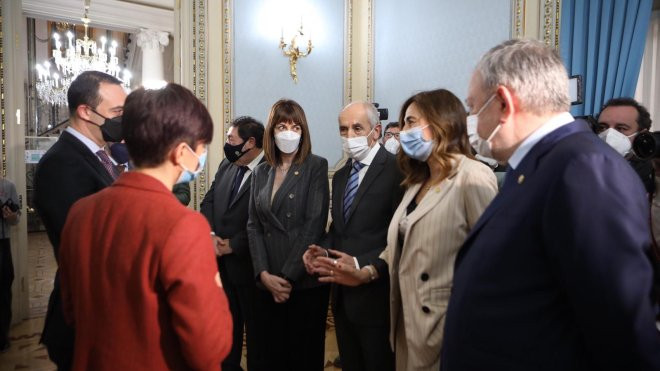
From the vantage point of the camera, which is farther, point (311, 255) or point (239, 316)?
point (239, 316)

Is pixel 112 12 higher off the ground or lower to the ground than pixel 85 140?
higher

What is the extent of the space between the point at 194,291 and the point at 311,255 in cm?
104

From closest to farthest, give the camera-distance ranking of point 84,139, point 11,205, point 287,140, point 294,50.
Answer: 1. point 84,139
2. point 287,140
3. point 11,205
4. point 294,50

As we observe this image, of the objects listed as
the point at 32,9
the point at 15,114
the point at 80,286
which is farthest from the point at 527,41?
the point at 32,9

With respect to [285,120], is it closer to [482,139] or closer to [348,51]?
[482,139]

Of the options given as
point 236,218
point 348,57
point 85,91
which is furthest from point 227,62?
point 85,91

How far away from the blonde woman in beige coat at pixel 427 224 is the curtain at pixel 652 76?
2.44m

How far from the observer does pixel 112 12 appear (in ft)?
17.9

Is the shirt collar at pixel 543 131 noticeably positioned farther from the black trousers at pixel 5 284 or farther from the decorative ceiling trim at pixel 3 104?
A: the decorative ceiling trim at pixel 3 104

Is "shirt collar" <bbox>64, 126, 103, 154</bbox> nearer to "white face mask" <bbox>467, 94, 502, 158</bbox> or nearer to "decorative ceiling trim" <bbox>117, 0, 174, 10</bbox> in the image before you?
"white face mask" <bbox>467, 94, 502, 158</bbox>

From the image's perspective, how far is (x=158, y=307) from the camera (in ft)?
3.17

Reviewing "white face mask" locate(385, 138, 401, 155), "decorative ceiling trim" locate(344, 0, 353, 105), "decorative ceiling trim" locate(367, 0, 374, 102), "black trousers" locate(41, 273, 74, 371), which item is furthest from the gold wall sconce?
"black trousers" locate(41, 273, 74, 371)

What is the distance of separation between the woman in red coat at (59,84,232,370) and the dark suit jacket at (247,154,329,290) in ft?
3.49

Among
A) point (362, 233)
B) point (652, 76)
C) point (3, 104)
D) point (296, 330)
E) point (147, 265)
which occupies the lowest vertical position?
point (296, 330)
